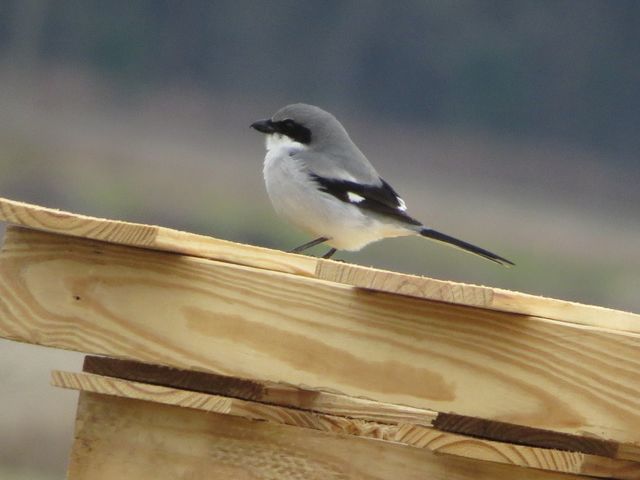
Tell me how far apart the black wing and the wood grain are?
222 centimetres

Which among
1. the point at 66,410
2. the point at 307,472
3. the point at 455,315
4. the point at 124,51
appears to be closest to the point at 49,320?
the point at 307,472

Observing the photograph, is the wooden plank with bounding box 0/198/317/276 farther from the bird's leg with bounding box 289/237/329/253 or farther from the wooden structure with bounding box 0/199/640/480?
the bird's leg with bounding box 289/237/329/253

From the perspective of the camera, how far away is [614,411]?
4148mm

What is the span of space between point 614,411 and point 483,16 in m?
28.8

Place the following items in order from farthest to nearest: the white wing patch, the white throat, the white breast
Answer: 1. the white throat
2. the white wing patch
3. the white breast

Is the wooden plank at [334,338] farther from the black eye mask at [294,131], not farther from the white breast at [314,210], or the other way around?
the black eye mask at [294,131]

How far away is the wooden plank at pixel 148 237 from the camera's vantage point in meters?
4.14

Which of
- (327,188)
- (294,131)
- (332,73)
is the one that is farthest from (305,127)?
(332,73)

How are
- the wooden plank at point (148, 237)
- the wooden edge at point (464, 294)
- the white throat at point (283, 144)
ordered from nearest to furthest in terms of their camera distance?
the wooden edge at point (464, 294) < the wooden plank at point (148, 237) < the white throat at point (283, 144)

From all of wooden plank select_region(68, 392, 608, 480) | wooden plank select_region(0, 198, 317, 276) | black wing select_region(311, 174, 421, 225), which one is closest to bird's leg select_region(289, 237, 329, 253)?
black wing select_region(311, 174, 421, 225)

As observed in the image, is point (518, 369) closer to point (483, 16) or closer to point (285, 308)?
point (285, 308)

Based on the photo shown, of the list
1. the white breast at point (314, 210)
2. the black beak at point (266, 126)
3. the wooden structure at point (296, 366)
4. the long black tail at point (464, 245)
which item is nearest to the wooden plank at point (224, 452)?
the wooden structure at point (296, 366)

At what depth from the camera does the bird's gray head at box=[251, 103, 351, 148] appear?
21.6 ft

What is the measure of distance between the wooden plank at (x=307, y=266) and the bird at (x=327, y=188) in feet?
5.90
